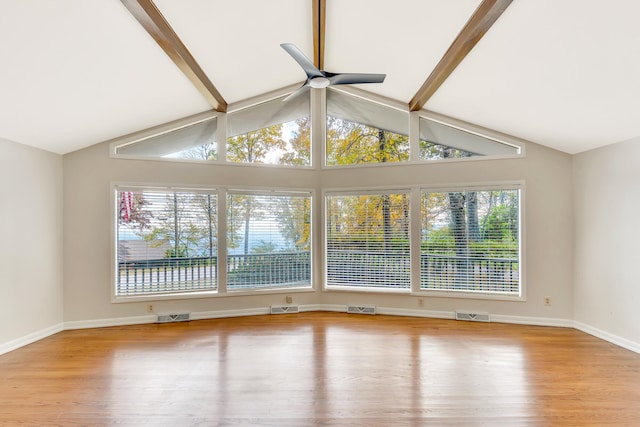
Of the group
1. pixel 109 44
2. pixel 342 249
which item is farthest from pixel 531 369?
pixel 109 44

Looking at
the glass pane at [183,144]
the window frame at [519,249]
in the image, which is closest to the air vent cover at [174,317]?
the glass pane at [183,144]

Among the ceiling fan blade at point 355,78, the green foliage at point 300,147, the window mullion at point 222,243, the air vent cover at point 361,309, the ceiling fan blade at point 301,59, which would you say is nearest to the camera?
the ceiling fan blade at point 301,59

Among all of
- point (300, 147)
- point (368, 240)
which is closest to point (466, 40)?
point (300, 147)

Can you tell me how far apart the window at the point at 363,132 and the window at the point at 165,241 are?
224 centimetres

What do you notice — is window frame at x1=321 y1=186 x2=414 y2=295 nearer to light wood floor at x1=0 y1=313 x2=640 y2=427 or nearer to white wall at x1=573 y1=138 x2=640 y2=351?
light wood floor at x1=0 y1=313 x2=640 y2=427

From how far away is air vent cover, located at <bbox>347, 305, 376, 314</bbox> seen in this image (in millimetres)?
4895

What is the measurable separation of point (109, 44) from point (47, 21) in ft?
1.53

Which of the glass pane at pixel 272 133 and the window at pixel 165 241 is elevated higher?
the glass pane at pixel 272 133

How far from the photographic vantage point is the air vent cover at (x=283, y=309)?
4.93 meters

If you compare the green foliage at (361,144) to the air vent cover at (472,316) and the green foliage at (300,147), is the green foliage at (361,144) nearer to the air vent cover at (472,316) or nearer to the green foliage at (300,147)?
the green foliage at (300,147)

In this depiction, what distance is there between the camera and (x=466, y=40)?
287 cm

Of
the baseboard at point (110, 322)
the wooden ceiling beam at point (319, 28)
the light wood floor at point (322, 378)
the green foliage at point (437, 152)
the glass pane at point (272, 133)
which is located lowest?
the light wood floor at point (322, 378)

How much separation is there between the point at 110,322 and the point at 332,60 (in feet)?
15.9

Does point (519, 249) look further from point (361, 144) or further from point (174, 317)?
point (174, 317)
